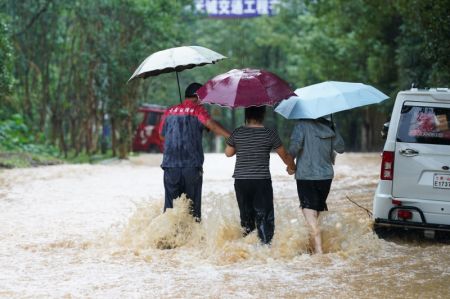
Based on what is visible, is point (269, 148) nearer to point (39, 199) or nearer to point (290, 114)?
point (290, 114)

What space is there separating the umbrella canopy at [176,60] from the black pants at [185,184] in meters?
1.17

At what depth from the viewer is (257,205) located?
8055 millimetres

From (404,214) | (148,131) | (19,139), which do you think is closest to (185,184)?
(404,214)

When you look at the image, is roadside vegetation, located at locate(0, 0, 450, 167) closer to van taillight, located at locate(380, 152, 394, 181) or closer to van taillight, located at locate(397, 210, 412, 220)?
van taillight, located at locate(380, 152, 394, 181)

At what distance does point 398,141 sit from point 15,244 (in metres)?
4.61

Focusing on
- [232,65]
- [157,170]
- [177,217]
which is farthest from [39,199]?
[232,65]

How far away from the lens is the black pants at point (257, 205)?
26.1ft

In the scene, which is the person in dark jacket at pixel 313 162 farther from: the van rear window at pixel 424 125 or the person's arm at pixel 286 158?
the van rear window at pixel 424 125

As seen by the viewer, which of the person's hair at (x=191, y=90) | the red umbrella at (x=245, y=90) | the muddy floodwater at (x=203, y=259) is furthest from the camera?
the person's hair at (x=191, y=90)

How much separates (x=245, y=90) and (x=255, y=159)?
0.71 meters

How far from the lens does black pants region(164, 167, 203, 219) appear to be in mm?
8672

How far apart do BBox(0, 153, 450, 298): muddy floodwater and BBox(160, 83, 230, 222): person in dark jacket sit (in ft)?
0.64

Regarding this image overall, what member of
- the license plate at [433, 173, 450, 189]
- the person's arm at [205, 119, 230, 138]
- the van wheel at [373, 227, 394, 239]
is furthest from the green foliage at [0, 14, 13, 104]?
the license plate at [433, 173, 450, 189]

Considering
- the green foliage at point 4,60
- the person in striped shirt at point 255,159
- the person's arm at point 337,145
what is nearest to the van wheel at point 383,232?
the person's arm at point 337,145
